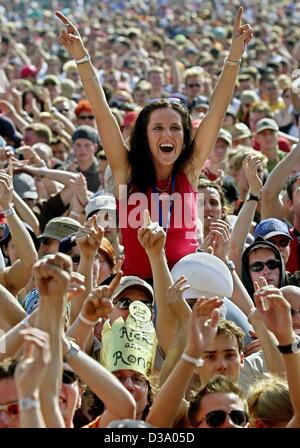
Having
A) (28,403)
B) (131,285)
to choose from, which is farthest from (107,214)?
(28,403)

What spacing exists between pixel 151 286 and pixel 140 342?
2.67 ft

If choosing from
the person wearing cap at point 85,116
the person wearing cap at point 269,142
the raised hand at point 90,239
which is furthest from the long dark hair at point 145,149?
the person wearing cap at point 85,116

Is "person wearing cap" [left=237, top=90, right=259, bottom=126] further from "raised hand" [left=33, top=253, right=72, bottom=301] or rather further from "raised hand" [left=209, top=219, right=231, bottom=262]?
"raised hand" [left=33, top=253, right=72, bottom=301]

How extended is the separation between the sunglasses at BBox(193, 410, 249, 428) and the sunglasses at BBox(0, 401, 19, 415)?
2.21 feet

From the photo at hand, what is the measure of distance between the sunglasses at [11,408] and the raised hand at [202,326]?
621 mm

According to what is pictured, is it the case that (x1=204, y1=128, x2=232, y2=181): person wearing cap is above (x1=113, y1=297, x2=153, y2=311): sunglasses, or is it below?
above

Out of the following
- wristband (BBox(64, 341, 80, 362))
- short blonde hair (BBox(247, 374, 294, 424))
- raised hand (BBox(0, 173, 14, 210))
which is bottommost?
short blonde hair (BBox(247, 374, 294, 424))

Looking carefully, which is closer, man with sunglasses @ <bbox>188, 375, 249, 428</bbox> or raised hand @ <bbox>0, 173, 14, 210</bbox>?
man with sunglasses @ <bbox>188, 375, 249, 428</bbox>

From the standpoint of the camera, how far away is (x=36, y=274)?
172 inches

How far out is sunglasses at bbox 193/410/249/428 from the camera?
15.5 ft

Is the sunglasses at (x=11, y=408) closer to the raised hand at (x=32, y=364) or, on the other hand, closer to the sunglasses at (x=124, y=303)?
the raised hand at (x=32, y=364)

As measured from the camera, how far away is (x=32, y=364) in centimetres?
392

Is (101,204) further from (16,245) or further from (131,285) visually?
(131,285)

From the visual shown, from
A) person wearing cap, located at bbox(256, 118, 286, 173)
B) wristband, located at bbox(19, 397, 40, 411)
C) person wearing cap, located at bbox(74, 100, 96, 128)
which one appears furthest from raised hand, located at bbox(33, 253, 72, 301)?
person wearing cap, located at bbox(74, 100, 96, 128)
